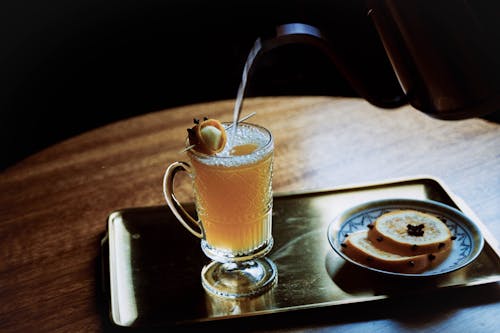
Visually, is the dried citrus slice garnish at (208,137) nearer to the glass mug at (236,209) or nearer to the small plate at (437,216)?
the glass mug at (236,209)

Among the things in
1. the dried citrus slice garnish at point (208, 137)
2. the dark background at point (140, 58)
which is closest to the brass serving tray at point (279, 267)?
the dried citrus slice garnish at point (208, 137)

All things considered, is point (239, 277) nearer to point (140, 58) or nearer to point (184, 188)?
point (184, 188)

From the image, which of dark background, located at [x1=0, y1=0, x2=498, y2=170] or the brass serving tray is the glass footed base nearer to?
the brass serving tray

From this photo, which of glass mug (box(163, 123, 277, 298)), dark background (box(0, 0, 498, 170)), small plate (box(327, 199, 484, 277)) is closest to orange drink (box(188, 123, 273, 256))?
glass mug (box(163, 123, 277, 298))

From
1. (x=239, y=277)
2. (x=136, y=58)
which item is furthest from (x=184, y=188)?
(x=136, y=58)

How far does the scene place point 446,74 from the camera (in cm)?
83

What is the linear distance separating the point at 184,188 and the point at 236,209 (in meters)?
0.33

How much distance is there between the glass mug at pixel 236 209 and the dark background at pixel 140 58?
5.51ft

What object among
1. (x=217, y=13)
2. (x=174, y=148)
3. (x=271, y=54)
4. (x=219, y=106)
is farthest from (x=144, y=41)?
(x=174, y=148)

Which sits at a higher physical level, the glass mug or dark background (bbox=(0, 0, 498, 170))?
the glass mug

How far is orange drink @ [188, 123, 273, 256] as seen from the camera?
2.95ft

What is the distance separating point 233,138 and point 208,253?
0.18 m

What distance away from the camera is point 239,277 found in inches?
38.0

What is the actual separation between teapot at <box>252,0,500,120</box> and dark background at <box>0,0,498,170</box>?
176cm
